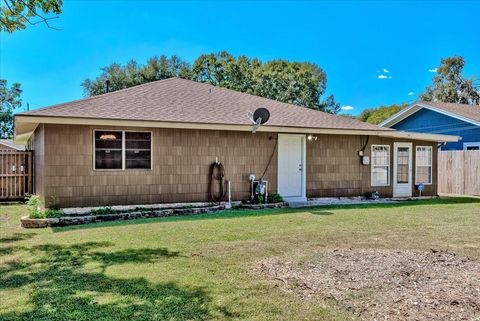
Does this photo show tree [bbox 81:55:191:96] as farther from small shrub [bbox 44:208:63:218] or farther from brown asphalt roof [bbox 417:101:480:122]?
small shrub [bbox 44:208:63:218]

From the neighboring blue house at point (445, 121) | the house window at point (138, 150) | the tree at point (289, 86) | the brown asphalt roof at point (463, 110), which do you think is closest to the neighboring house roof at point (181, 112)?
the house window at point (138, 150)

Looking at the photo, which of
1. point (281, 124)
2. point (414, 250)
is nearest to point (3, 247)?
point (414, 250)

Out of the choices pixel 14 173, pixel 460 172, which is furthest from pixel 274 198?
pixel 460 172

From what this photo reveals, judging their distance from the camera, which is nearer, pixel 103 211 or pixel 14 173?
pixel 103 211

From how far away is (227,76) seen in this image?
30.5 metres

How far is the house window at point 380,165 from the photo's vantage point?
41.9 ft

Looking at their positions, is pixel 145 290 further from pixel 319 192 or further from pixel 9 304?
pixel 319 192

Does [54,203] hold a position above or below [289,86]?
below

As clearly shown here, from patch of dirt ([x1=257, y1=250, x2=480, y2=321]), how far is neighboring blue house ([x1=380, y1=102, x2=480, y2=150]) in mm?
14720

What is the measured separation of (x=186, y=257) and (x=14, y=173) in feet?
32.8

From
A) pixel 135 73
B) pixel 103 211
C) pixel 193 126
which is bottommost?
pixel 103 211

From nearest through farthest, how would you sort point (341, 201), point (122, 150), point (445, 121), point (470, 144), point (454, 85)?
1. point (122, 150)
2. point (341, 201)
3. point (470, 144)
4. point (445, 121)
5. point (454, 85)

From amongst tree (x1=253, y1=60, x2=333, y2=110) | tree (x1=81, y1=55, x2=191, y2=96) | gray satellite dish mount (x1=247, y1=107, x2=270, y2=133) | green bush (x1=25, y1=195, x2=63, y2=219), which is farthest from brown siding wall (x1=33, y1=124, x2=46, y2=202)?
tree (x1=253, y1=60, x2=333, y2=110)

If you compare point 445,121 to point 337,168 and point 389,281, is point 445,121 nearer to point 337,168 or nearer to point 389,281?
point 337,168
